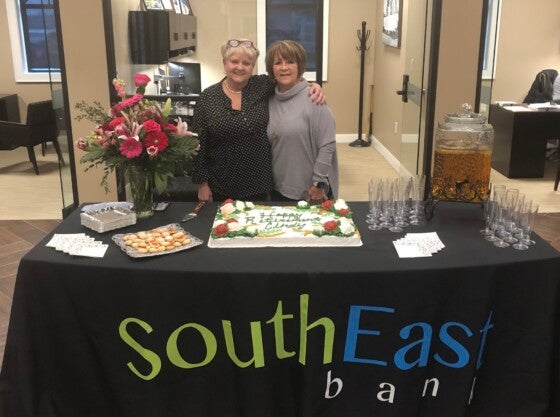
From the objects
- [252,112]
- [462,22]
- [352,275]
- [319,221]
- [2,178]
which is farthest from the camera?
[2,178]

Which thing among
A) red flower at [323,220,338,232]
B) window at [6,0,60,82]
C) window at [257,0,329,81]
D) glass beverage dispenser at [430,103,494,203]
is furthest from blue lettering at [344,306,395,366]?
window at [6,0,60,82]

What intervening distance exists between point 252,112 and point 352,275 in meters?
1.00

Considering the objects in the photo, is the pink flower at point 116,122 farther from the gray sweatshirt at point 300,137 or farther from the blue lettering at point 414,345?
the blue lettering at point 414,345

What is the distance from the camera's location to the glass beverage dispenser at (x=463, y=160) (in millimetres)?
2254

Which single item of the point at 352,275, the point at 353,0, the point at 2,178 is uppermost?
the point at 353,0

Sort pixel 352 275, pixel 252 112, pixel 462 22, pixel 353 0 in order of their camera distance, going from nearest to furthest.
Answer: pixel 352 275
pixel 252 112
pixel 462 22
pixel 353 0

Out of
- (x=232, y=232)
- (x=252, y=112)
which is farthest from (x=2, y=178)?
(x=232, y=232)

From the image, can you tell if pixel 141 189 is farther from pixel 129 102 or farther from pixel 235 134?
pixel 235 134

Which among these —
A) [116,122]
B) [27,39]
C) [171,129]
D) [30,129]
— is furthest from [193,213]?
[27,39]

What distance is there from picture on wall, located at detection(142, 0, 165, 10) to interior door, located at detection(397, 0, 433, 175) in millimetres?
1938

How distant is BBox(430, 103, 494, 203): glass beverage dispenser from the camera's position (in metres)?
2.25

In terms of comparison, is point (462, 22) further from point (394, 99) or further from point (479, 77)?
point (394, 99)

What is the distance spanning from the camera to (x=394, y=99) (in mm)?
6508

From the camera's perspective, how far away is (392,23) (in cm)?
640
